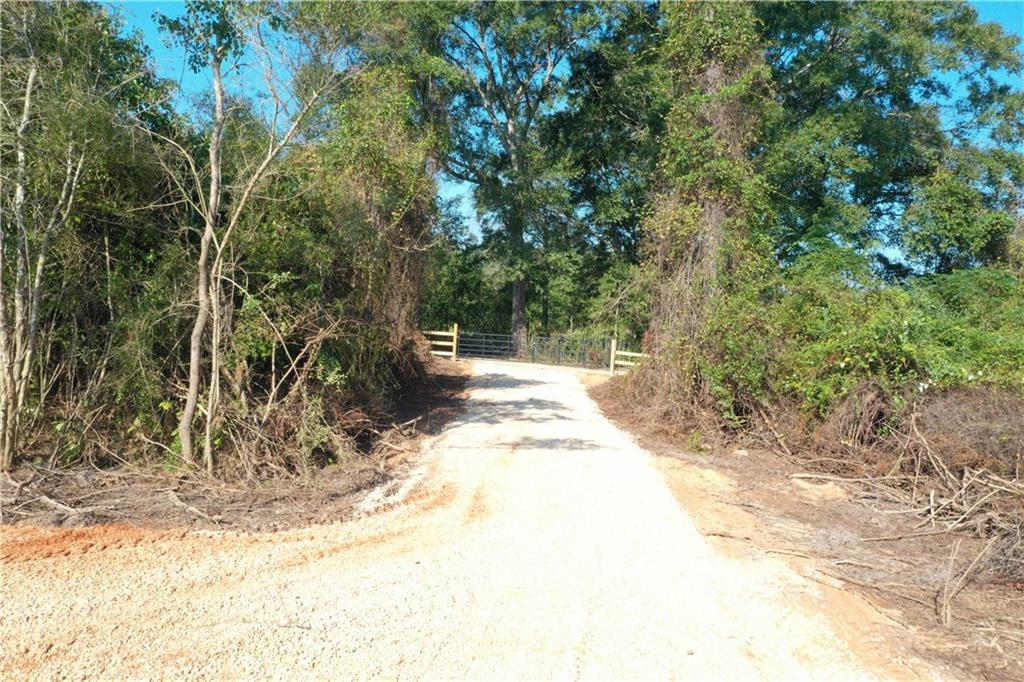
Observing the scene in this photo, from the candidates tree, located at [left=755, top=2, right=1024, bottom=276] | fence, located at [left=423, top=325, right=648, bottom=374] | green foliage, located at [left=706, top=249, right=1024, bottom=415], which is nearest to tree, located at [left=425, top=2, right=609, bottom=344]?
fence, located at [left=423, top=325, right=648, bottom=374]

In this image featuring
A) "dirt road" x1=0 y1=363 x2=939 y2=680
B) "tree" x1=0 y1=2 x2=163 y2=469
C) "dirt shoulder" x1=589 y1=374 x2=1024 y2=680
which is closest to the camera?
"dirt road" x1=0 y1=363 x2=939 y2=680

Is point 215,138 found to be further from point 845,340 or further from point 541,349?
point 541,349

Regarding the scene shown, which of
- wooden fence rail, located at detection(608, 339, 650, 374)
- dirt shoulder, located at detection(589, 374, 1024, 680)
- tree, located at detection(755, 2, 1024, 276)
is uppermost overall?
tree, located at detection(755, 2, 1024, 276)

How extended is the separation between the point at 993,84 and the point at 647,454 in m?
21.8

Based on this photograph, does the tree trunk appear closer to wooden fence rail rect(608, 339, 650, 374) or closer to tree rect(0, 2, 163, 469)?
tree rect(0, 2, 163, 469)

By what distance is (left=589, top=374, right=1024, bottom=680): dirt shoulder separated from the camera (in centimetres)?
426

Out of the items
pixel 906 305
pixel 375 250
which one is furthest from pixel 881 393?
pixel 375 250

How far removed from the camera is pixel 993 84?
2230 centimetres

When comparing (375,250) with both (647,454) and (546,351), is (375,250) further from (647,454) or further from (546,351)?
(546,351)

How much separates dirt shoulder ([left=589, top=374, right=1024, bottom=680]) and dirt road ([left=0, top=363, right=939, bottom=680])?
246 millimetres

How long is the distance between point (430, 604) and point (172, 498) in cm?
313

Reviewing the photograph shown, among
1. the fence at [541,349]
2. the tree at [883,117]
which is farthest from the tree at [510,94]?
the tree at [883,117]

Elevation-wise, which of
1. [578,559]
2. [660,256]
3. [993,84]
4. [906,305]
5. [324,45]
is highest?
[993,84]

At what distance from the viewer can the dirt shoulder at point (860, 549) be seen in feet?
14.0
